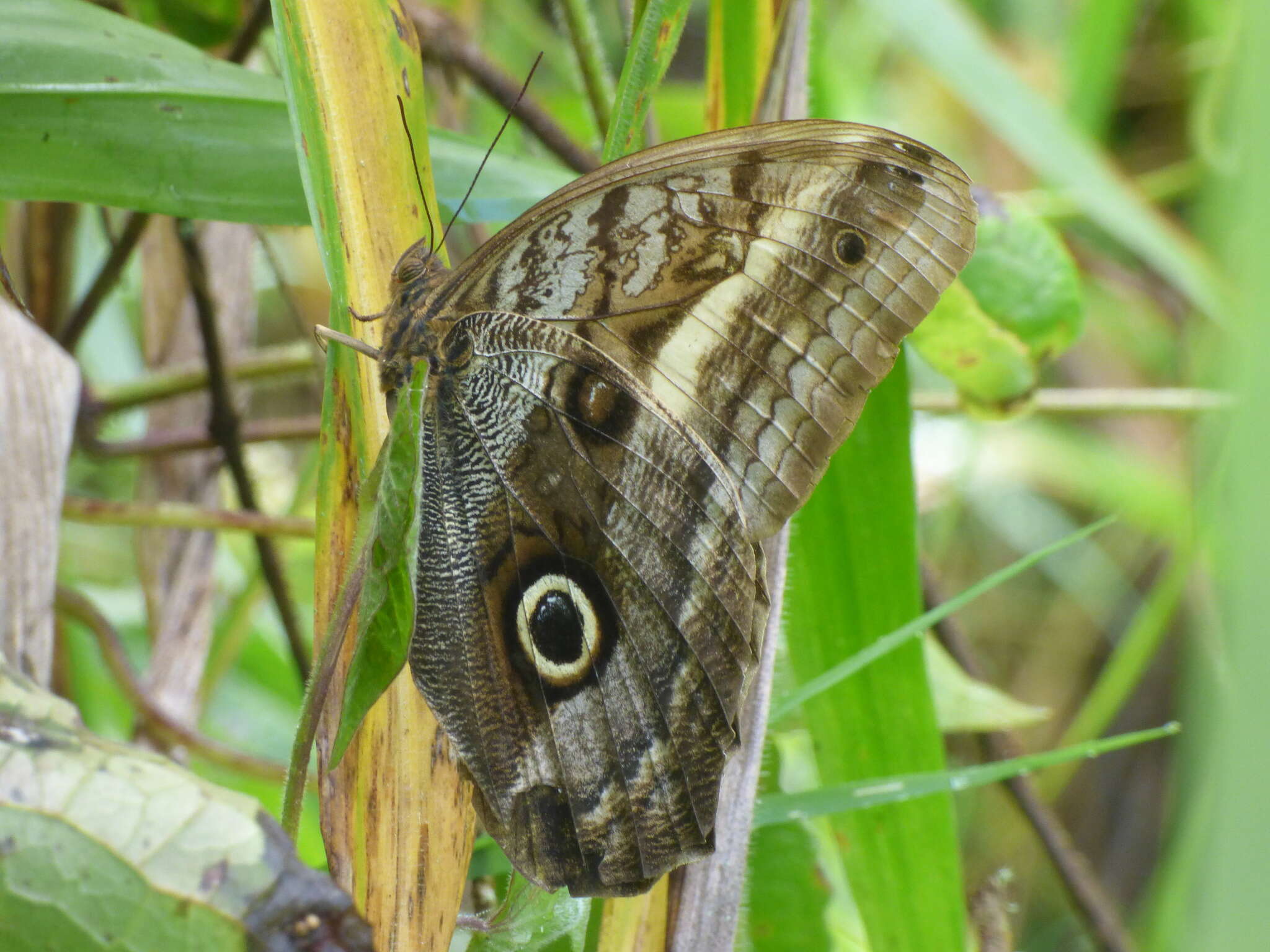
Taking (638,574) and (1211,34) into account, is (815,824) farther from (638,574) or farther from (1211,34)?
(1211,34)

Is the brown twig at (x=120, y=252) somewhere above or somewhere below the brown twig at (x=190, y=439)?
above

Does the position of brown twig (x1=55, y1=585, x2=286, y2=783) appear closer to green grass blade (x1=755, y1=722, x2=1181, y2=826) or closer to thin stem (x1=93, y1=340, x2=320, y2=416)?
thin stem (x1=93, y1=340, x2=320, y2=416)

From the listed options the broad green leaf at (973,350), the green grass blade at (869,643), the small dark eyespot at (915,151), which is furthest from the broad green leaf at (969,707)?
the small dark eyespot at (915,151)

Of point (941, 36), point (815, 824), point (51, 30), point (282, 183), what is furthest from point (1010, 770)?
point (941, 36)

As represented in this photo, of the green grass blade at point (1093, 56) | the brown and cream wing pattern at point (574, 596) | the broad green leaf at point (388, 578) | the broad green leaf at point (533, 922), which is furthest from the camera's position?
the green grass blade at point (1093, 56)

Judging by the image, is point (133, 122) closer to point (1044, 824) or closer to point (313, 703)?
point (313, 703)

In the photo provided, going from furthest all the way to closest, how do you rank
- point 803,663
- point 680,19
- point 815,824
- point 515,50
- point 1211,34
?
point 515,50 < point 1211,34 < point 815,824 < point 803,663 < point 680,19

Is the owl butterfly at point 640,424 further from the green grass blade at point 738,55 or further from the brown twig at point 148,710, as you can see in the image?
the brown twig at point 148,710

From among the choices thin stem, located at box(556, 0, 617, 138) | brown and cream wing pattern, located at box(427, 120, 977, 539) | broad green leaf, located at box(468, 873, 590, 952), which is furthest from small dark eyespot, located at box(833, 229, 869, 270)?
broad green leaf, located at box(468, 873, 590, 952)
